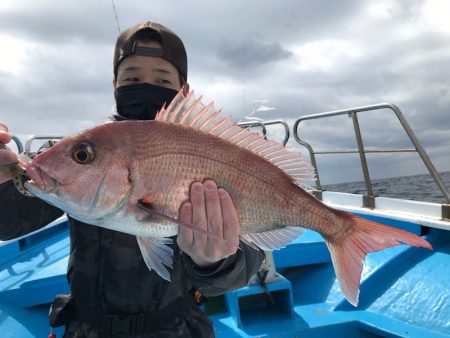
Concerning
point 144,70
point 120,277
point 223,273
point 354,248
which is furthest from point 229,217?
point 144,70

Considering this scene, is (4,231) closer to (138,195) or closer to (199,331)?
(138,195)

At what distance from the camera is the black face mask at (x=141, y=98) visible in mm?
2361

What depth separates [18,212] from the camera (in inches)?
89.7

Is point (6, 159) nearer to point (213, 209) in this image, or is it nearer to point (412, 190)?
point (213, 209)

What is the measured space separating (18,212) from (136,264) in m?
0.83

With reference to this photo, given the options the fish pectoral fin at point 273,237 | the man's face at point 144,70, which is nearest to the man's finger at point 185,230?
the fish pectoral fin at point 273,237

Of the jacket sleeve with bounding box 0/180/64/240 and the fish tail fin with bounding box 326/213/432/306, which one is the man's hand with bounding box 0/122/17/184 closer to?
the jacket sleeve with bounding box 0/180/64/240

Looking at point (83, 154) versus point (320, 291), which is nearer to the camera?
point (83, 154)

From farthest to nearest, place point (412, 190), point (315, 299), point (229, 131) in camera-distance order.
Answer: point (412, 190), point (315, 299), point (229, 131)

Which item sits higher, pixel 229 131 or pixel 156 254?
pixel 229 131

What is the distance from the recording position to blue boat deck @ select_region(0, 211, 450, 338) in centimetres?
341

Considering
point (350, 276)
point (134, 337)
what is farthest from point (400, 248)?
point (134, 337)

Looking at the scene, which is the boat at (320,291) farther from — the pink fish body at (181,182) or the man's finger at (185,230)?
the man's finger at (185,230)

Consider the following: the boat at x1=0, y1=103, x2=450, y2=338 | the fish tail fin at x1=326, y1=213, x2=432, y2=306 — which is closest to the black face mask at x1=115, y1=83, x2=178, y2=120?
the fish tail fin at x1=326, y1=213, x2=432, y2=306
